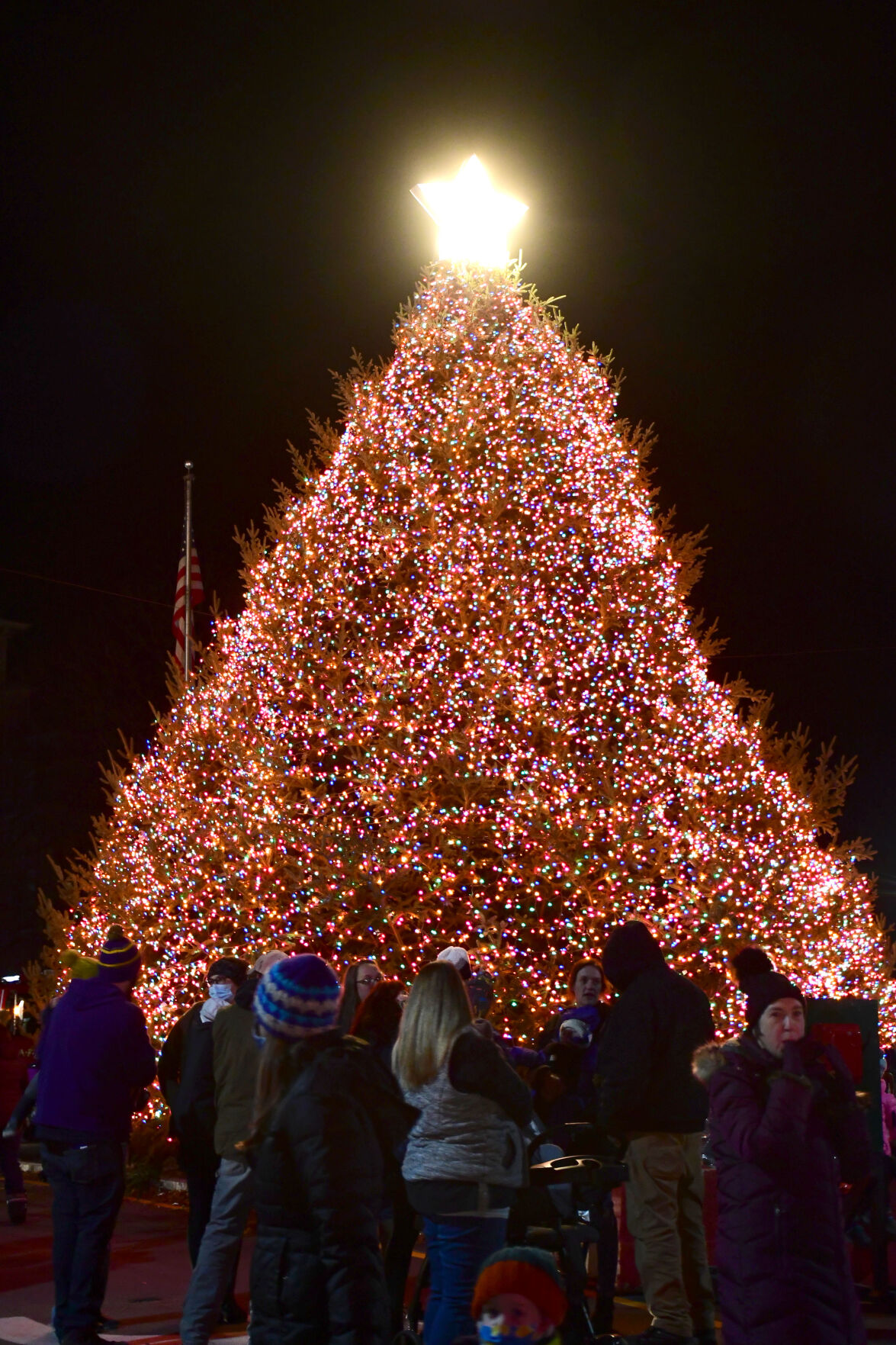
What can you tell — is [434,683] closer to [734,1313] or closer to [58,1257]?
[58,1257]

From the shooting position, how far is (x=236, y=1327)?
22.8 feet

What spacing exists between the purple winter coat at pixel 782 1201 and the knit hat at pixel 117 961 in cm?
317

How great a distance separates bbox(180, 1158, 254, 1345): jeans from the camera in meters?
6.07

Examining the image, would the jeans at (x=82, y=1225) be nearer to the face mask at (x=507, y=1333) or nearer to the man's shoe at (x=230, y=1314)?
the man's shoe at (x=230, y=1314)

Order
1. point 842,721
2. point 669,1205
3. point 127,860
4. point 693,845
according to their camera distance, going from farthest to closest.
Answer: point 842,721 → point 127,860 → point 693,845 → point 669,1205

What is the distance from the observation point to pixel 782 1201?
4129 millimetres

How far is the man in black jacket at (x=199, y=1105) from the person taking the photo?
705 cm

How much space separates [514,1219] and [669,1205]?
1.03 m

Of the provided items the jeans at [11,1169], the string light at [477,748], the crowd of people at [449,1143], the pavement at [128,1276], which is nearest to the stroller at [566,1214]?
the crowd of people at [449,1143]

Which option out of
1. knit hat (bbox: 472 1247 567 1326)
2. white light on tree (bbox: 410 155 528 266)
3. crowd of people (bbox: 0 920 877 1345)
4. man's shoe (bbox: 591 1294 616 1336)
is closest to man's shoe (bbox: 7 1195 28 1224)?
crowd of people (bbox: 0 920 877 1345)

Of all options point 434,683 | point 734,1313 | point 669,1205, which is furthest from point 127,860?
point 734,1313

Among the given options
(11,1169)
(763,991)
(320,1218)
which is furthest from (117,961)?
(11,1169)

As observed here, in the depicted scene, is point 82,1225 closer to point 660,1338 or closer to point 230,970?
point 230,970

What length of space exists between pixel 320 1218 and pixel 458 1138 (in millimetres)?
1292
